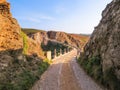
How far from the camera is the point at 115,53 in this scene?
21266 millimetres

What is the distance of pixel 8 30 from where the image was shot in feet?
97.2

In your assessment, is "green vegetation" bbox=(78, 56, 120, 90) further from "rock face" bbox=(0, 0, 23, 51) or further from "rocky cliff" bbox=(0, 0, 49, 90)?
"rock face" bbox=(0, 0, 23, 51)

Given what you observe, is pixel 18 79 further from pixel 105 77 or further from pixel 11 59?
pixel 105 77

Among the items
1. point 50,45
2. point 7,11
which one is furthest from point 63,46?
point 7,11

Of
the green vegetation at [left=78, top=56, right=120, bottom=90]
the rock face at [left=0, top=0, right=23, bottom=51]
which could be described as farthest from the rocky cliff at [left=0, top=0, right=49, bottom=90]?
the green vegetation at [left=78, top=56, right=120, bottom=90]

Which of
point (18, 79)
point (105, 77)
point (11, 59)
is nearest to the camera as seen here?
point (105, 77)

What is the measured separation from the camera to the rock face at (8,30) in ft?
92.1

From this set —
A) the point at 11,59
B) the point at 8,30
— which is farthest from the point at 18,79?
the point at 8,30

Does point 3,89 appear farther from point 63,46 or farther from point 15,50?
point 63,46

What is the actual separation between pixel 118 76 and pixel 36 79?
9.86 metres

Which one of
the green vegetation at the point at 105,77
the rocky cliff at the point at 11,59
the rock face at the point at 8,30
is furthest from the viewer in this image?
the rock face at the point at 8,30

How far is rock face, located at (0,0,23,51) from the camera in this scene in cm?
2808

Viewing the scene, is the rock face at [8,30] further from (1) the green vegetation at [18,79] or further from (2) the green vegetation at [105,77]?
(2) the green vegetation at [105,77]

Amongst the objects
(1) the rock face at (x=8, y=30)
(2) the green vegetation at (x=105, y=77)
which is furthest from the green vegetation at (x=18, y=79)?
(2) the green vegetation at (x=105, y=77)
